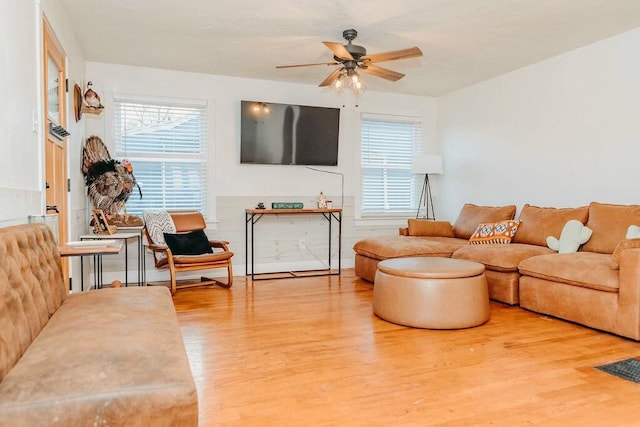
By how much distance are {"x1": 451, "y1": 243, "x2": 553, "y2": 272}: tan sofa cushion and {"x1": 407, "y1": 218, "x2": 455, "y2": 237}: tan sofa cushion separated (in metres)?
1.08

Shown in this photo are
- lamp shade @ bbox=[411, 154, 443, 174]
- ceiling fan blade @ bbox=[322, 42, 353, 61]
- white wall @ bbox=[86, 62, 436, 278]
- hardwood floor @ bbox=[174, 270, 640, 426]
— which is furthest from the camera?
lamp shade @ bbox=[411, 154, 443, 174]

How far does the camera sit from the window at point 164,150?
5.11m

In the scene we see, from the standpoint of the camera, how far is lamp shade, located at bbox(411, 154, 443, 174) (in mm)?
5938

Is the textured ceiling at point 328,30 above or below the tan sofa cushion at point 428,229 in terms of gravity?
above

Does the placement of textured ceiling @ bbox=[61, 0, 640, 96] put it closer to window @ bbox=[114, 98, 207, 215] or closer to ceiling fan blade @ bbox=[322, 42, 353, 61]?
ceiling fan blade @ bbox=[322, 42, 353, 61]

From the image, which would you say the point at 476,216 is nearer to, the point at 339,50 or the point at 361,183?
the point at 361,183

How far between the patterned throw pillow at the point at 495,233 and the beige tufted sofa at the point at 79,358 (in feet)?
11.9

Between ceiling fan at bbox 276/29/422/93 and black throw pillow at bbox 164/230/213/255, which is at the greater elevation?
ceiling fan at bbox 276/29/422/93

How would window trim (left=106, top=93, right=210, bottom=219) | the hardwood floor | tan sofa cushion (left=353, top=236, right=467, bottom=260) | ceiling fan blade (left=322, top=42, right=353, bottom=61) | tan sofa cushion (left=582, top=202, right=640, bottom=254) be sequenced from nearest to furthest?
1. the hardwood floor
2. ceiling fan blade (left=322, top=42, right=353, bottom=61)
3. tan sofa cushion (left=582, top=202, right=640, bottom=254)
4. tan sofa cushion (left=353, top=236, right=467, bottom=260)
5. window trim (left=106, top=93, right=210, bottom=219)

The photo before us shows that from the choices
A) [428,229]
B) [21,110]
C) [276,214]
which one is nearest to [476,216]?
[428,229]

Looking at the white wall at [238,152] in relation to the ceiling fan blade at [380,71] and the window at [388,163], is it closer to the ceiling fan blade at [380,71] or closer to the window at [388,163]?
the window at [388,163]

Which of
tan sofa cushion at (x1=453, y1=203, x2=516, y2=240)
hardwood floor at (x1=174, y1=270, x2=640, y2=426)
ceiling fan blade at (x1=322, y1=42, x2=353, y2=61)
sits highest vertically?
ceiling fan blade at (x1=322, y1=42, x2=353, y2=61)

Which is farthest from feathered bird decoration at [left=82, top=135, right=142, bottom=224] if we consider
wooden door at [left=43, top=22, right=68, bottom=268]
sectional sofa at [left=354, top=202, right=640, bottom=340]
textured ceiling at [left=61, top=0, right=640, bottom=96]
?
sectional sofa at [left=354, top=202, right=640, bottom=340]

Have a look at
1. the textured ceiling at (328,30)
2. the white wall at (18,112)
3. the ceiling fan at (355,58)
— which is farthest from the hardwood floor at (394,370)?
the textured ceiling at (328,30)
